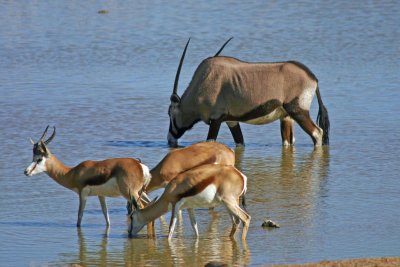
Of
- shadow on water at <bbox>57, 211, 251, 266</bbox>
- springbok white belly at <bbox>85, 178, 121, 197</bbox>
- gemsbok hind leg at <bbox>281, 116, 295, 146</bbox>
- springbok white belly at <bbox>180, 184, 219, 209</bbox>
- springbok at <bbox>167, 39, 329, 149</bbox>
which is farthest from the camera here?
gemsbok hind leg at <bbox>281, 116, 295, 146</bbox>

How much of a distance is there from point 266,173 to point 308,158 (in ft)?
3.81

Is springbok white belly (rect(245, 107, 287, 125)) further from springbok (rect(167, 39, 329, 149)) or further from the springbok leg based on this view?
the springbok leg

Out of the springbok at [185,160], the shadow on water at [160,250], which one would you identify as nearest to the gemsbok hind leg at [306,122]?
the springbok at [185,160]

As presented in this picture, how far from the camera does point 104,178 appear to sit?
11328 millimetres

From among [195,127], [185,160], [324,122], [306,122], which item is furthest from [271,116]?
[185,160]

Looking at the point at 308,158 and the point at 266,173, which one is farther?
the point at 308,158

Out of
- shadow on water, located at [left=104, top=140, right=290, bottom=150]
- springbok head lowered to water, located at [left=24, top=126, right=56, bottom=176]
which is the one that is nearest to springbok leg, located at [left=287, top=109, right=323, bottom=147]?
shadow on water, located at [left=104, top=140, right=290, bottom=150]

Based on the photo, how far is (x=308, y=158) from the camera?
15.1 m

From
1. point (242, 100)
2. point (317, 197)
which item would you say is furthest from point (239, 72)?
point (317, 197)

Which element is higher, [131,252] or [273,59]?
[131,252]

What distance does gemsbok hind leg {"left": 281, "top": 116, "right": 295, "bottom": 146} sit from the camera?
16.0 metres

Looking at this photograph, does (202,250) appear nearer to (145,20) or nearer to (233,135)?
(233,135)

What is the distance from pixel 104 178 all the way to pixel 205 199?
1.21 m

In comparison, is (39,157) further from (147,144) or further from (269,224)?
(147,144)
